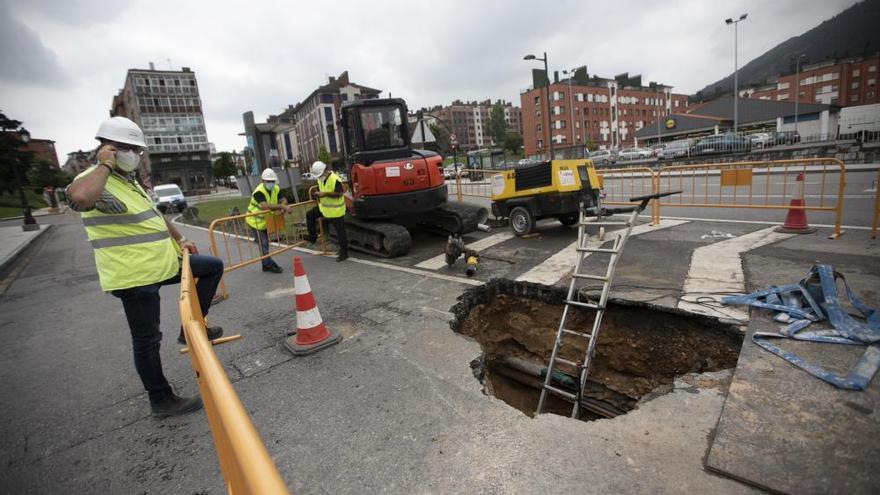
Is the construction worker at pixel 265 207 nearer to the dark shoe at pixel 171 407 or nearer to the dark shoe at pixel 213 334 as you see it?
the dark shoe at pixel 213 334

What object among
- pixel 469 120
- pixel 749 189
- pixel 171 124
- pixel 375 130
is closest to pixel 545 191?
pixel 375 130

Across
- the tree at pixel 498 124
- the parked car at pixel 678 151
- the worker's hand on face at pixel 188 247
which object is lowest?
the worker's hand on face at pixel 188 247

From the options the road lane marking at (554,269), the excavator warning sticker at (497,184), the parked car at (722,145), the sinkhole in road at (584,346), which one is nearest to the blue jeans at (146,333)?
the sinkhole in road at (584,346)

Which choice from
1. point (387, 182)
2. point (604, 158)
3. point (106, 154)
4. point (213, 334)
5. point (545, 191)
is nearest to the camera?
point (106, 154)

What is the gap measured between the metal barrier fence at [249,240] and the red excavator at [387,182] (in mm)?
1203

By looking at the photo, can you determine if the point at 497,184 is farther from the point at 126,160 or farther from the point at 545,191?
the point at 126,160

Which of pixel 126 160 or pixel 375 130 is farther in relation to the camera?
pixel 375 130

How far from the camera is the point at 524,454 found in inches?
92.9

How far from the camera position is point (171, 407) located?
3.06 metres

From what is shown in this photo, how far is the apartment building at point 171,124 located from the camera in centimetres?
6062

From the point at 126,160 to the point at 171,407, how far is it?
1864 mm

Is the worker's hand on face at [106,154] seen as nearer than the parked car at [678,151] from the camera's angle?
Yes

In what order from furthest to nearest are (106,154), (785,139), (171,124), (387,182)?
(171,124) < (785,139) < (387,182) < (106,154)

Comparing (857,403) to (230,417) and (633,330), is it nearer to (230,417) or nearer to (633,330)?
(633,330)
